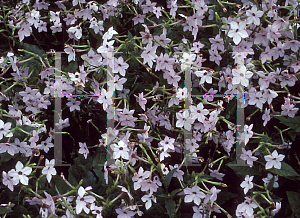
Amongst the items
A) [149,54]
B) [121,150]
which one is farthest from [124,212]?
[149,54]

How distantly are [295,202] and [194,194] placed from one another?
47cm

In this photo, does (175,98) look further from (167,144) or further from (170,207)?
(170,207)

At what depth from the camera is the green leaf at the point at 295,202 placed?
1.31 metres

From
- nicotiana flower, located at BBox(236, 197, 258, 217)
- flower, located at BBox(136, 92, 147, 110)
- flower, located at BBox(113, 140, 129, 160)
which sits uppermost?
flower, located at BBox(136, 92, 147, 110)

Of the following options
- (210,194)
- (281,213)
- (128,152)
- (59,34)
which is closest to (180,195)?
(210,194)

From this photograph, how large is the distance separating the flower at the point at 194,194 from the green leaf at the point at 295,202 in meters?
0.41

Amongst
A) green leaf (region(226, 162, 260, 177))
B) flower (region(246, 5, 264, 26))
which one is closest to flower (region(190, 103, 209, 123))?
green leaf (region(226, 162, 260, 177))

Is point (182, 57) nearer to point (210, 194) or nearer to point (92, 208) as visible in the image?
point (210, 194)

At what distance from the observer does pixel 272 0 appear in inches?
59.4

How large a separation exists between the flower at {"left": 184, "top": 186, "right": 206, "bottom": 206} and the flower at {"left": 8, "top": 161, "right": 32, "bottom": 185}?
716mm

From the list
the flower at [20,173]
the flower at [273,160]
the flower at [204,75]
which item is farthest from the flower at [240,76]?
the flower at [20,173]

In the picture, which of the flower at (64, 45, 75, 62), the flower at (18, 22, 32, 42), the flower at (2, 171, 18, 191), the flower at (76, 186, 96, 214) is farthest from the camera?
the flower at (18, 22, 32, 42)

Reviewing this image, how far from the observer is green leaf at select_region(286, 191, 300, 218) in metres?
1.31

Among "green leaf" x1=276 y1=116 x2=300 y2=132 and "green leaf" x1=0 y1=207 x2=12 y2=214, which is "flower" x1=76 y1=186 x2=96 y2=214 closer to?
"green leaf" x1=0 y1=207 x2=12 y2=214
